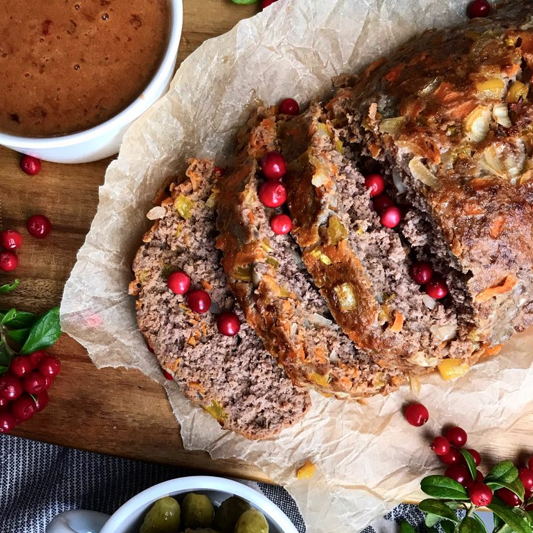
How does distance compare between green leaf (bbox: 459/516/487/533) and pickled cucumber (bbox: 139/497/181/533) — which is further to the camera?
green leaf (bbox: 459/516/487/533)

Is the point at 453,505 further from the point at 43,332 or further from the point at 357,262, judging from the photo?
the point at 43,332

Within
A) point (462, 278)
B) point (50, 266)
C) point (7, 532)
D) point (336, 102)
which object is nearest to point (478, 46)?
point (336, 102)

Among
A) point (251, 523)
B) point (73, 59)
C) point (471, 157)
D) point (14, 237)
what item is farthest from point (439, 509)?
point (73, 59)

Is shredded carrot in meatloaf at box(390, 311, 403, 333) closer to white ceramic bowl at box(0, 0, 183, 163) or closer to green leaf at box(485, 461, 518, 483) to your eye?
A: green leaf at box(485, 461, 518, 483)

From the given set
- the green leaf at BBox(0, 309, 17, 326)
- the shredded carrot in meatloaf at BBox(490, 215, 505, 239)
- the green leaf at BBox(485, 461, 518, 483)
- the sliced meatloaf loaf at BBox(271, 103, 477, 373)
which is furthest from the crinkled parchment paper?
the shredded carrot in meatloaf at BBox(490, 215, 505, 239)

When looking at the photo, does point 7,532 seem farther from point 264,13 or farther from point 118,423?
point 264,13

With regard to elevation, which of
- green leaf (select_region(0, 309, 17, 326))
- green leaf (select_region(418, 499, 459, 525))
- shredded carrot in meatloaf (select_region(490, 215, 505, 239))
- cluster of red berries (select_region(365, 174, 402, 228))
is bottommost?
green leaf (select_region(418, 499, 459, 525))

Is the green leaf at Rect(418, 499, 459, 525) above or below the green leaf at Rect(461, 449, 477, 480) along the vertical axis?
below

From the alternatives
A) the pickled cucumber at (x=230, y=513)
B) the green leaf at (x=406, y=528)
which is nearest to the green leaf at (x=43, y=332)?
the pickled cucumber at (x=230, y=513)
